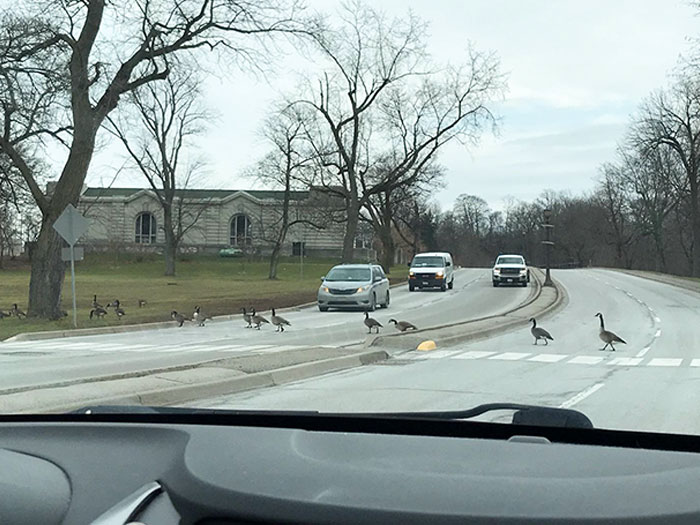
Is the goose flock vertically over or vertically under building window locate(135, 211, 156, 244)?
under

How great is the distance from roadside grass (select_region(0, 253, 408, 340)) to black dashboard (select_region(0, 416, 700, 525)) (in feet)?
71.7

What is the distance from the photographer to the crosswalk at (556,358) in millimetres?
17281

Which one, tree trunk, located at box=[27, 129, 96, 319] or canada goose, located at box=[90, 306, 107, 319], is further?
canada goose, located at box=[90, 306, 107, 319]

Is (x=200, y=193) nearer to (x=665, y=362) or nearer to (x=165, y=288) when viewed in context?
(x=165, y=288)

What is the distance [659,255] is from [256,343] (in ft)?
299

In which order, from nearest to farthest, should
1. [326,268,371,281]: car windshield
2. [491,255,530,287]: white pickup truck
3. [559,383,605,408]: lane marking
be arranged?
[559,383,605,408]: lane marking, [326,268,371,281]: car windshield, [491,255,530,287]: white pickup truck

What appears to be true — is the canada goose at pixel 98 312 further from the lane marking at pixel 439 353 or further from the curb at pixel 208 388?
the curb at pixel 208 388

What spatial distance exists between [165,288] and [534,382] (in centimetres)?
4628

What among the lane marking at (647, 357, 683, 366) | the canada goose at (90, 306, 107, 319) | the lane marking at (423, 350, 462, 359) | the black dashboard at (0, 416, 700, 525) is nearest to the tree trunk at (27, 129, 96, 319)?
the canada goose at (90, 306, 107, 319)

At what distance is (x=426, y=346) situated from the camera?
1969 cm

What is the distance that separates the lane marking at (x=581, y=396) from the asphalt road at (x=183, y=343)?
7.22m

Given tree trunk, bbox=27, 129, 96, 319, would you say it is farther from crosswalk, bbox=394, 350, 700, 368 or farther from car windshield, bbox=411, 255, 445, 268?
car windshield, bbox=411, 255, 445, 268

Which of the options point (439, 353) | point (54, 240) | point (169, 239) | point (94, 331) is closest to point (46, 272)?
point (54, 240)

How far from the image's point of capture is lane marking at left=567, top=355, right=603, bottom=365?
17.2 metres
